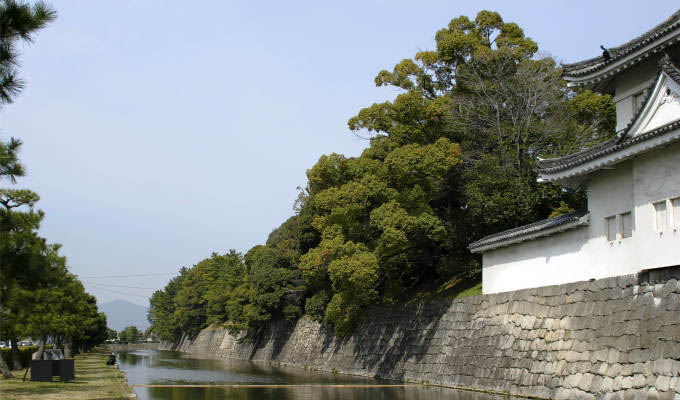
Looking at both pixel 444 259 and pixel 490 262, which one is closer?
pixel 490 262

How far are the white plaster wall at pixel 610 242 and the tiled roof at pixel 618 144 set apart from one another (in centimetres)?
60

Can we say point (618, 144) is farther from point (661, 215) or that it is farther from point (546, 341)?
point (546, 341)

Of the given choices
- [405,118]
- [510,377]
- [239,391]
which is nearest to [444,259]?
[405,118]

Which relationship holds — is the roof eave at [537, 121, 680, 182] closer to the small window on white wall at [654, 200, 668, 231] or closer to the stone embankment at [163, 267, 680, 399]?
the small window on white wall at [654, 200, 668, 231]

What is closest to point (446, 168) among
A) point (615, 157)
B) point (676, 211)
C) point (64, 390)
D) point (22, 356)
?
point (615, 157)

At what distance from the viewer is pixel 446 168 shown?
2227 centimetres

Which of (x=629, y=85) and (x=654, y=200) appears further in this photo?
(x=629, y=85)

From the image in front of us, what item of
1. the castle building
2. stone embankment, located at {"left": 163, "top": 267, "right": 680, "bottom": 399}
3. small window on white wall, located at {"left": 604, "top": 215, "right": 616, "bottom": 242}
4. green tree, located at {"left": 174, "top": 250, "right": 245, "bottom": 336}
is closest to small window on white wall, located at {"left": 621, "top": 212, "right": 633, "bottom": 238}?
the castle building

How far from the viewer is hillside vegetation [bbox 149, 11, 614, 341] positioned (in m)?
22.1

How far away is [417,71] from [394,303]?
1043cm

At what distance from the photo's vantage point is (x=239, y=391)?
62.2ft

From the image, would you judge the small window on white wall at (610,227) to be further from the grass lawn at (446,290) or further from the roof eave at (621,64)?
the grass lawn at (446,290)

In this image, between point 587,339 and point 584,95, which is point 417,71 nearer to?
point 584,95

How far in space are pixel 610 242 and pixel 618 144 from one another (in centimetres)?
246
